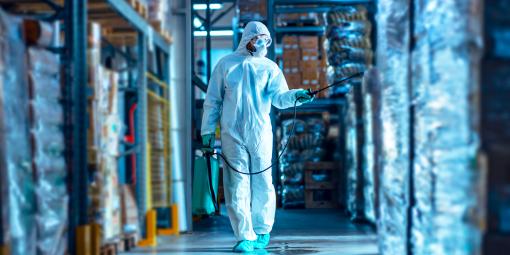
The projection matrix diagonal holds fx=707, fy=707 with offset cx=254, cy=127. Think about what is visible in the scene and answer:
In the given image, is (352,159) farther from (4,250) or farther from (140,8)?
(4,250)

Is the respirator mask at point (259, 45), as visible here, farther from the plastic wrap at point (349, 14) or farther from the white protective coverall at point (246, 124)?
the plastic wrap at point (349, 14)

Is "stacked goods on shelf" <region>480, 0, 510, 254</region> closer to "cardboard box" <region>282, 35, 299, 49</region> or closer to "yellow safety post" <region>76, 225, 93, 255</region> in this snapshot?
"yellow safety post" <region>76, 225, 93, 255</region>

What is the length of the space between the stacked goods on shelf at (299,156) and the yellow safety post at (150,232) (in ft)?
15.4

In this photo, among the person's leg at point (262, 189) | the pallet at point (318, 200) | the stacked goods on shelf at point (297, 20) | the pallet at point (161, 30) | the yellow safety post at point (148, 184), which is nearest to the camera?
the person's leg at point (262, 189)

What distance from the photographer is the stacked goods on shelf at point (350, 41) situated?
991 cm

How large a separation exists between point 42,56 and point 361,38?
621cm

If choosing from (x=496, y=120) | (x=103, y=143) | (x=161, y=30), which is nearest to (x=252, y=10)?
(x=161, y=30)

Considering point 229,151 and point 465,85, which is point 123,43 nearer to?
point 229,151

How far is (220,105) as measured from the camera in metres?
6.07

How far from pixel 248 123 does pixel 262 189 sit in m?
0.57

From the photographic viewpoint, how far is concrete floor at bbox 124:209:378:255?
6.04 m

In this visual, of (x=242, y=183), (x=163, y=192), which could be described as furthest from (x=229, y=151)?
(x=163, y=192)

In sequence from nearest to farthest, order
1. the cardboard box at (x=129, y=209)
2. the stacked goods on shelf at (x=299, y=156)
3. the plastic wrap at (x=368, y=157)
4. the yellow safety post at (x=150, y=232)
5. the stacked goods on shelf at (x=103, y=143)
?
the stacked goods on shelf at (x=103, y=143)
the cardboard box at (x=129, y=209)
the yellow safety post at (x=150, y=232)
the plastic wrap at (x=368, y=157)
the stacked goods on shelf at (x=299, y=156)

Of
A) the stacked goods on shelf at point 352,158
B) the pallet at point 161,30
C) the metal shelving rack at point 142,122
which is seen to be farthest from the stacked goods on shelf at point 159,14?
the stacked goods on shelf at point 352,158
